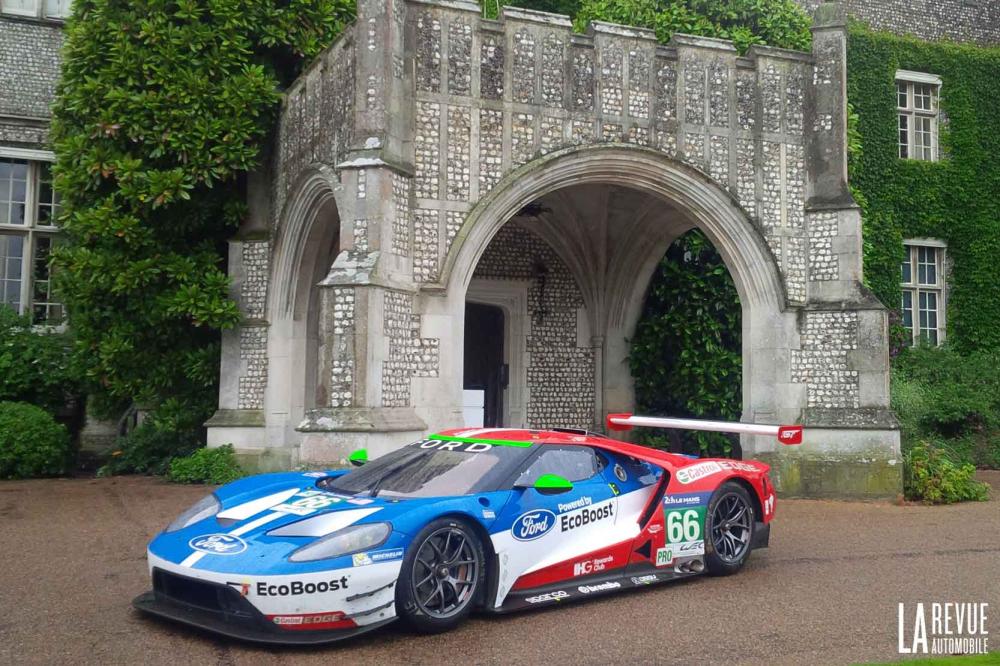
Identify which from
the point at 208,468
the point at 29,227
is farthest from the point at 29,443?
the point at 29,227

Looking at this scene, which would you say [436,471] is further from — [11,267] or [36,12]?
[36,12]

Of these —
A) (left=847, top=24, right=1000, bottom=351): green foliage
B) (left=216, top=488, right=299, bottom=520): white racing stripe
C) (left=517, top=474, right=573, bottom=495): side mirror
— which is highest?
(left=847, top=24, right=1000, bottom=351): green foliage

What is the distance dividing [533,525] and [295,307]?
8009 millimetres

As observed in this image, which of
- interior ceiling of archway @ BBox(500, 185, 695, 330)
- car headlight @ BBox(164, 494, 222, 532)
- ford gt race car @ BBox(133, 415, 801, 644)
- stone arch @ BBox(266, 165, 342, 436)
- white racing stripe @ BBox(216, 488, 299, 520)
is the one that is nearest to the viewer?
ford gt race car @ BBox(133, 415, 801, 644)

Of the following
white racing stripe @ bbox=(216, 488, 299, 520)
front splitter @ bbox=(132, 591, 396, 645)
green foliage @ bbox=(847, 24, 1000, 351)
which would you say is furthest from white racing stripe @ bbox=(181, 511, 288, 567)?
green foliage @ bbox=(847, 24, 1000, 351)

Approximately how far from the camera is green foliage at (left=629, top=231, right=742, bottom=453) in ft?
46.3

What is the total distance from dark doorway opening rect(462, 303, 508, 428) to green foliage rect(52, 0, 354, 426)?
425 cm

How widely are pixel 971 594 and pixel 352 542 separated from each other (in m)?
4.26

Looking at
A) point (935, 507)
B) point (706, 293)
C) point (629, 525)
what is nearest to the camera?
point (629, 525)

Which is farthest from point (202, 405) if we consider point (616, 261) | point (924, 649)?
point (924, 649)

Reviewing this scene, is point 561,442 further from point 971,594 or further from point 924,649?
point 971,594

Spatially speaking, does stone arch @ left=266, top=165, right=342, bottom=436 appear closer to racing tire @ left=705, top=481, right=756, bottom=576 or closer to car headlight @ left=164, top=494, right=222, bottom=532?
car headlight @ left=164, top=494, right=222, bottom=532

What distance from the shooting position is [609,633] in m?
5.12

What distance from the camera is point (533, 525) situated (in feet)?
18.3
